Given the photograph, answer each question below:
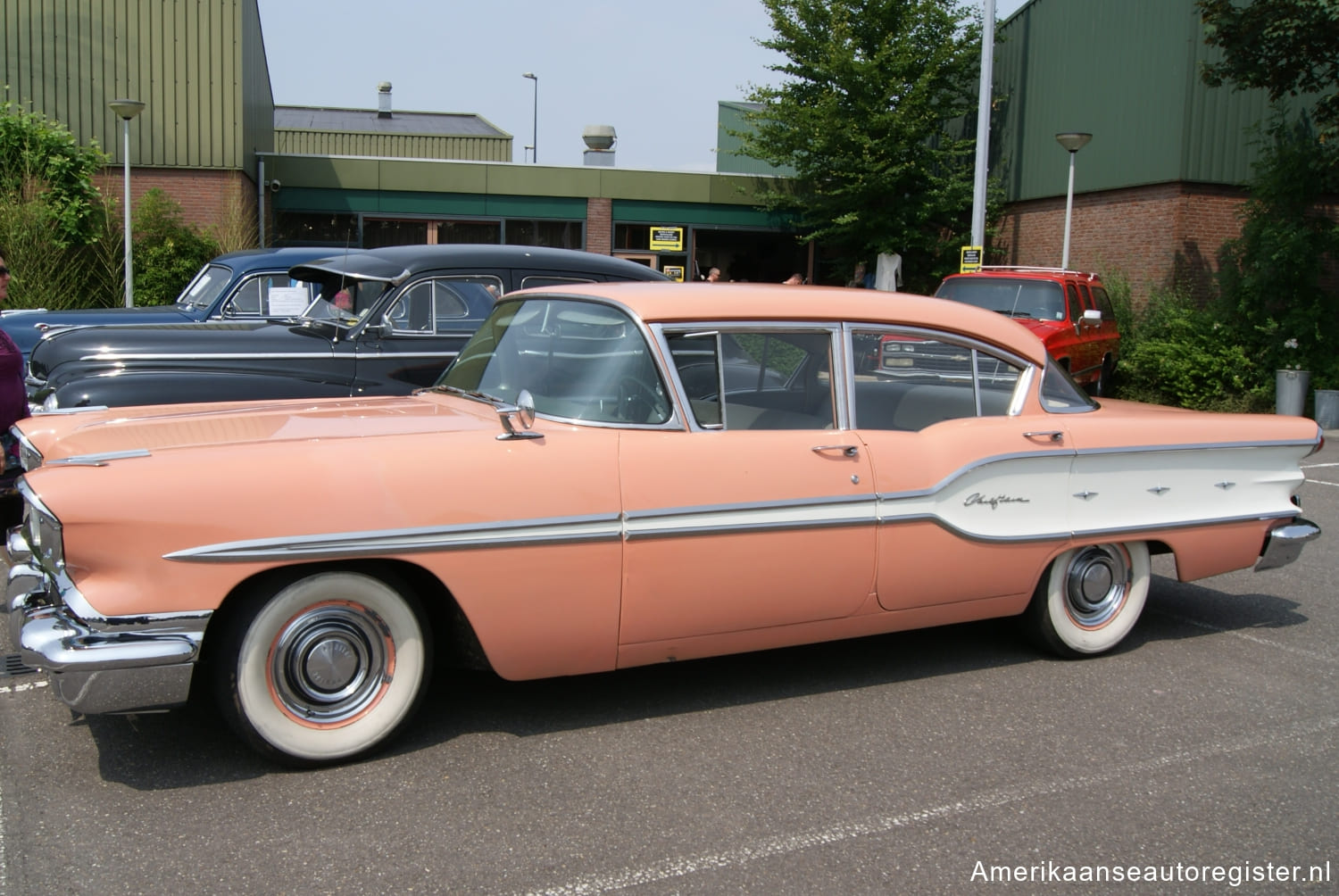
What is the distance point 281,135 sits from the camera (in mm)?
44438

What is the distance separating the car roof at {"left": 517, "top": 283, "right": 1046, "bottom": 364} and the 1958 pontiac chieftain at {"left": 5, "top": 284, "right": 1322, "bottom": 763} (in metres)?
0.01

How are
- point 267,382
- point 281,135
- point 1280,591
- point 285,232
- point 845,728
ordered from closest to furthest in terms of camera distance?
1. point 845,728
2. point 1280,591
3. point 267,382
4. point 285,232
5. point 281,135

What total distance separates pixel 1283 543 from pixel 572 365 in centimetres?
341

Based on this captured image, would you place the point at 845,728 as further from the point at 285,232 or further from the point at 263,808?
the point at 285,232

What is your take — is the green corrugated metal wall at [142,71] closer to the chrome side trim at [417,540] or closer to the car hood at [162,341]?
the car hood at [162,341]

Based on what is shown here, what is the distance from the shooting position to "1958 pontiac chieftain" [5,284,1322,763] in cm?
345

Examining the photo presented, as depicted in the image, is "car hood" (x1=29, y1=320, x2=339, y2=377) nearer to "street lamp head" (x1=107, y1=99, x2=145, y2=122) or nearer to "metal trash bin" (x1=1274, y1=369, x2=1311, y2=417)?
"street lamp head" (x1=107, y1=99, x2=145, y2=122)

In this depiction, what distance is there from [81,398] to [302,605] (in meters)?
4.05

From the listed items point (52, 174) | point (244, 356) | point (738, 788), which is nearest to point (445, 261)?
point (244, 356)

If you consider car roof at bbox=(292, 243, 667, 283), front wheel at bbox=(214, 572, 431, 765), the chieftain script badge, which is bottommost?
front wheel at bbox=(214, 572, 431, 765)

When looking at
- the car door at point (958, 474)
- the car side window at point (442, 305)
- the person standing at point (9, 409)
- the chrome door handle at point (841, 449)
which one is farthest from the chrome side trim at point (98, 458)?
the car side window at point (442, 305)

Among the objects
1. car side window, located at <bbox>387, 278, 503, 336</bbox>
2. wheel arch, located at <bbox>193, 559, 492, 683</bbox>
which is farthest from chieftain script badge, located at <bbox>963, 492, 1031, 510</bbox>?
car side window, located at <bbox>387, 278, 503, 336</bbox>

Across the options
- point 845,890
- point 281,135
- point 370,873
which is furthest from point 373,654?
point 281,135

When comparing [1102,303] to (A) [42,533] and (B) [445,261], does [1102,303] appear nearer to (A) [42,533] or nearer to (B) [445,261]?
(B) [445,261]
